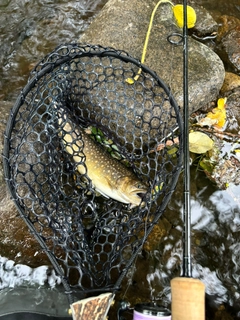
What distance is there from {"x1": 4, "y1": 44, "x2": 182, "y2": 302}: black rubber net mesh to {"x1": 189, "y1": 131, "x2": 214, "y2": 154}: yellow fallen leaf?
11.8 inches

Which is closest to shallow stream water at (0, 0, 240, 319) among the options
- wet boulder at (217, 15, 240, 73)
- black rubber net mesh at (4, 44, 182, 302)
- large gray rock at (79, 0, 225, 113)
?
black rubber net mesh at (4, 44, 182, 302)

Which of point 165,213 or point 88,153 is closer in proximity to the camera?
point 88,153

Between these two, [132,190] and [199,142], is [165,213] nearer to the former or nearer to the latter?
[199,142]

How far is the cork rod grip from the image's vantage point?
145 centimetres

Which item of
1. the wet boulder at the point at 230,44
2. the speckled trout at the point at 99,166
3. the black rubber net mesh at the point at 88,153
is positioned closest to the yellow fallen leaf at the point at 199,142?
the black rubber net mesh at the point at 88,153

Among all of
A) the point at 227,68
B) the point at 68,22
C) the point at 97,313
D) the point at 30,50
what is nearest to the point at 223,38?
the point at 227,68

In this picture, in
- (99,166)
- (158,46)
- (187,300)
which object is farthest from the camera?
(158,46)

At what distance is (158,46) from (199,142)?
2.90 feet

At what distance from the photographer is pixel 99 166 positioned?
2344 millimetres

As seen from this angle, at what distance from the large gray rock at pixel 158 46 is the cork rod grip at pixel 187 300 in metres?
1.62

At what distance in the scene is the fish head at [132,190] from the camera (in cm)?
218

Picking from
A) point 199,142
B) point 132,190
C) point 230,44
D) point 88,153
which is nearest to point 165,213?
point 199,142

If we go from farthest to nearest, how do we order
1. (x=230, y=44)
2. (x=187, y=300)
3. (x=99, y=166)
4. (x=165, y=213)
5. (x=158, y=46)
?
(x=230, y=44) → (x=165, y=213) → (x=158, y=46) → (x=99, y=166) → (x=187, y=300)

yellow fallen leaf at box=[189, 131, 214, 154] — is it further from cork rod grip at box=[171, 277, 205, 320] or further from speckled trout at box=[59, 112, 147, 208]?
cork rod grip at box=[171, 277, 205, 320]
